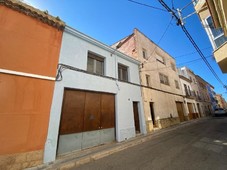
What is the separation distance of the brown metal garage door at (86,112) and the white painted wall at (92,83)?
34 cm

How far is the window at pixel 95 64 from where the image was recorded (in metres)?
6.81

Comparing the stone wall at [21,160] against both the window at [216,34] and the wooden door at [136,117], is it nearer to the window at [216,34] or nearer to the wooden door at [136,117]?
the wooden door at [136,117]

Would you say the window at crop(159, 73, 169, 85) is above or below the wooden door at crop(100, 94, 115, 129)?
above

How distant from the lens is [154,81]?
1161 cm

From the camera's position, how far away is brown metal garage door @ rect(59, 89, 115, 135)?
5172mm

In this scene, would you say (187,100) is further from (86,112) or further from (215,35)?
(86,112)

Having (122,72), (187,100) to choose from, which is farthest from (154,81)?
(187,100)

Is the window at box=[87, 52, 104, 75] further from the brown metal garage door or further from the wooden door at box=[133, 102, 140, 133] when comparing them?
the wooden door at box=[133, 102, 140, 133]

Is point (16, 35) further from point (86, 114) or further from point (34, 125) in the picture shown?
point (86, 114)

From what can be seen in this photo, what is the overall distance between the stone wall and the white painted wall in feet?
0.87

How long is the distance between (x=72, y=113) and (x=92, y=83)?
6.47ft

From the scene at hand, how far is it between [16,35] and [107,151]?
6.29 metres

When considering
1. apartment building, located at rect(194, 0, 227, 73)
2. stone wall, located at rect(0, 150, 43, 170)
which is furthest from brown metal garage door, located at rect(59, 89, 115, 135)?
apartment building, located at rect(194, 0, 227, 73)

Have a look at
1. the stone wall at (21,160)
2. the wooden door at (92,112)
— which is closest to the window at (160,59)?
the wooden door at (92,112)
